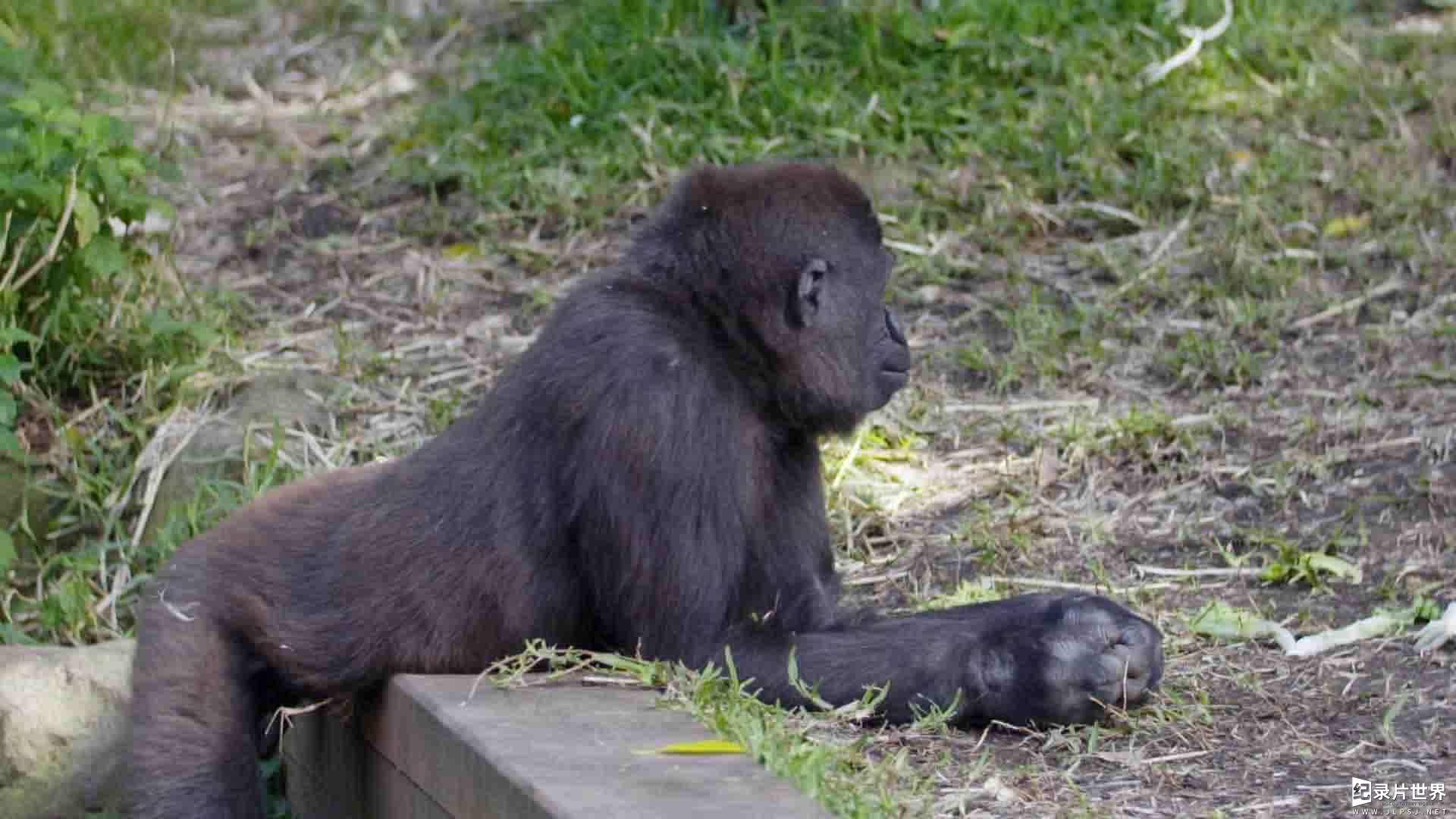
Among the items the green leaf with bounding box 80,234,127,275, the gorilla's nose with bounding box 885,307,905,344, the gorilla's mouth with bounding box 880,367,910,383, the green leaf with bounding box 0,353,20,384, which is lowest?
the green leaf with bounding box 0,353,20,384

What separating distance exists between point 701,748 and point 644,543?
653mm

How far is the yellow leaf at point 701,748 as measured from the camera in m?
3.49

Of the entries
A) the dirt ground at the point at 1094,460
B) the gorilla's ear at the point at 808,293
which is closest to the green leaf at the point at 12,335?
the dirt ground at the point at 1094,460

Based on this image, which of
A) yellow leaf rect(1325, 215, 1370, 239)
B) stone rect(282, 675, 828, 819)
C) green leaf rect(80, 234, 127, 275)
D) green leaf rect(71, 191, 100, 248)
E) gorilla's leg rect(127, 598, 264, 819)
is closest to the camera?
stone rect(282, 675, 828, 819)

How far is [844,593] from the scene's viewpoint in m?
5.26

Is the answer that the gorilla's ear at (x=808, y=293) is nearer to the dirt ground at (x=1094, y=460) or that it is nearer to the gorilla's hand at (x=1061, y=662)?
the gorilla's hand at (x=1061, y=662)

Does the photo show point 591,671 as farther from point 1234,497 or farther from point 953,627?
point 1234,497

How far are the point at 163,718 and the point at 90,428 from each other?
236 cm

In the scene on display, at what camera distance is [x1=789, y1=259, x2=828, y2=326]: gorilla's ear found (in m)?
4.33

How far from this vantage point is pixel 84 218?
19.1 feet

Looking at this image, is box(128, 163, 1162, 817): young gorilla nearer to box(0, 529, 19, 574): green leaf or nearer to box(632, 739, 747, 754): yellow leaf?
box(632, 739, 747, 754): yellow leaf
